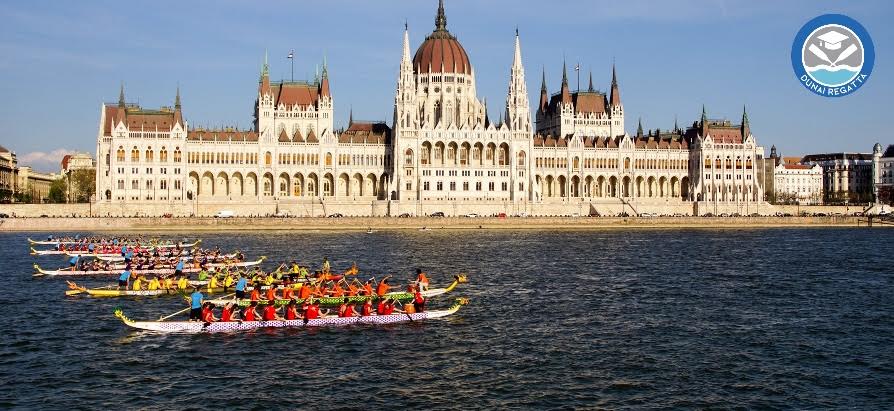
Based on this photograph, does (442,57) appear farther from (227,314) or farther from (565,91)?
(227,314)

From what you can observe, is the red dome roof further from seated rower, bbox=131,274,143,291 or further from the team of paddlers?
the team of paddlers

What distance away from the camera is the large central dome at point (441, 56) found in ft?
540

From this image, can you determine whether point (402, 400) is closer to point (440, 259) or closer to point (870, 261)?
point (440, 259)

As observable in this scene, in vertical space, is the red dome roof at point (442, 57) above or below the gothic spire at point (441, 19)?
below

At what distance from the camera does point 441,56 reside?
6506 inches

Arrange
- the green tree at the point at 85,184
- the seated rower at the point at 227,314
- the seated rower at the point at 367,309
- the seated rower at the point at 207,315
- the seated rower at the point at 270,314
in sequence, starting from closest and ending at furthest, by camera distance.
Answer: the seated rower at the point at 207,315 < the seated rower at the point at 227,314 < the seated rower at the point at 270,314 < the seated rower at the point at 367,309 < the green tree at the point at 85,184

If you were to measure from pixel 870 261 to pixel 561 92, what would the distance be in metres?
109

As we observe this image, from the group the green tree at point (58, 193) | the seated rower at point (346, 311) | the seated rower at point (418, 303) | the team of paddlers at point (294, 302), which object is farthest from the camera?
the green tree at point (58, 193)

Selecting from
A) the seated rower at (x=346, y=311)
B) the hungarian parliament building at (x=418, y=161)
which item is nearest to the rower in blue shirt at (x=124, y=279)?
the seated rower at (x=346, y=311)

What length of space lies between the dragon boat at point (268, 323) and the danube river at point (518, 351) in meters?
0.53

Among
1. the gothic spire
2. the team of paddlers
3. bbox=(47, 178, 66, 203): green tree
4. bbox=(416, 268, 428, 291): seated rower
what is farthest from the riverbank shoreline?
bbox=(416, 268, 428, 291): seated rower

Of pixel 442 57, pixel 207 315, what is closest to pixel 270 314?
pixel 207 315

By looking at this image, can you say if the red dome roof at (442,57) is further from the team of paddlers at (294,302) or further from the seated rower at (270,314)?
the seated rower at (270,314)

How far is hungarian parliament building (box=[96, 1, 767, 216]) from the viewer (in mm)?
144250
